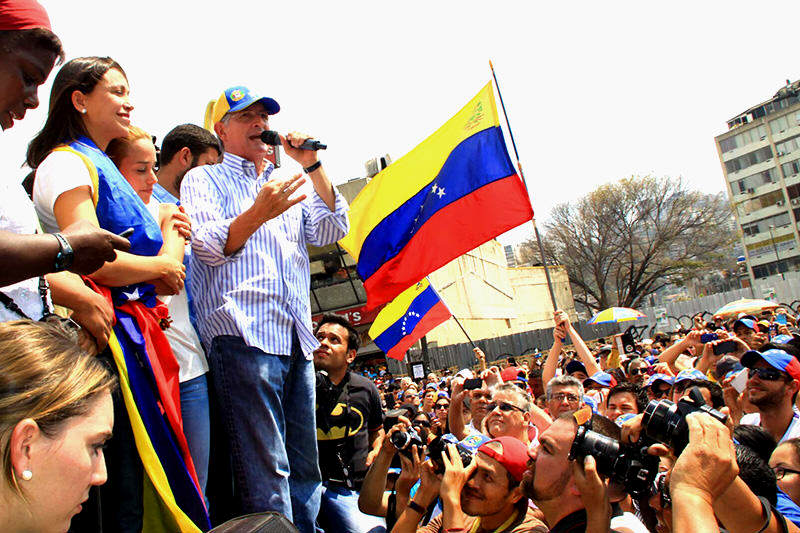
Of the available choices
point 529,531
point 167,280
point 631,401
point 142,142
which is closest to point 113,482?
point 167,280

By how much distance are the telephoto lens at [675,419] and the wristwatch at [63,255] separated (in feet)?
6.60

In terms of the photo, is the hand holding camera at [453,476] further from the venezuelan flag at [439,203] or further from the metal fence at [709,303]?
the metal fence at [709,303]

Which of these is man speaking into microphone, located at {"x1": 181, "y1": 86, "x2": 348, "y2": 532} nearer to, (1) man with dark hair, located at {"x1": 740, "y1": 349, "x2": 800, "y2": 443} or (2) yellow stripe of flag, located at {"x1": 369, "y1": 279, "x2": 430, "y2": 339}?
(1) man with dark hair, located at {"x1": 740, "y1": 349, "x2": 800, "y2": 443}

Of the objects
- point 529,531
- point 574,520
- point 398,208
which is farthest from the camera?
point 398,208

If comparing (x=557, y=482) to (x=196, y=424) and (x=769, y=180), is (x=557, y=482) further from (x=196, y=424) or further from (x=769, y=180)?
(x=769, y=180)

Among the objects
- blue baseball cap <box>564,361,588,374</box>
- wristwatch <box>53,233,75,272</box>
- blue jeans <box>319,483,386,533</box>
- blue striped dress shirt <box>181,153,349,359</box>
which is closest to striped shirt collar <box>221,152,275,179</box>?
blue striped dress shirt <box>181,153,349,359</box>

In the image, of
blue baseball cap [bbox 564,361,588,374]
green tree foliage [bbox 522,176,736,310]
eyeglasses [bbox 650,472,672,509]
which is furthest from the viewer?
green tree foliage [bbox 522,176,736,310]

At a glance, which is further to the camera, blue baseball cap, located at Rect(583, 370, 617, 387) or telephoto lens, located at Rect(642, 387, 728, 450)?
blue baseball cap, located at Rect(583, 370, 617, 387)

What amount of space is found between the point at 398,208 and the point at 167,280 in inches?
212

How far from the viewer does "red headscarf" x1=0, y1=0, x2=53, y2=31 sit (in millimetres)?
1835

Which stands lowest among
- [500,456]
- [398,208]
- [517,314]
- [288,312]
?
[517,314]

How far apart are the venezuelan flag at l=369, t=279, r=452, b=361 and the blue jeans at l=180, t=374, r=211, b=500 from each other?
308 inches

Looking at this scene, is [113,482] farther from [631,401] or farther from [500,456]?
[631,401]

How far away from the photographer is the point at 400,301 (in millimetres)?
10508
